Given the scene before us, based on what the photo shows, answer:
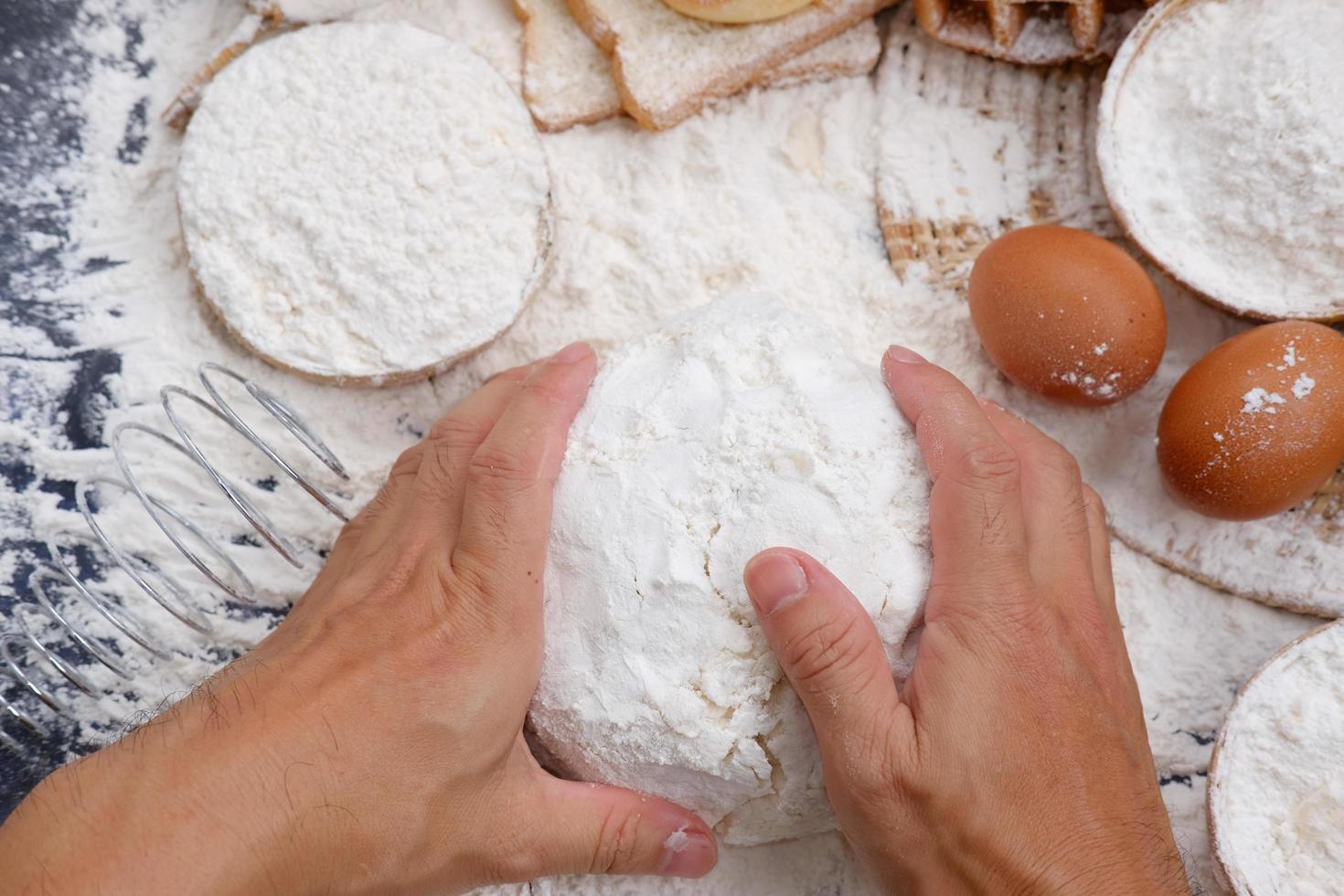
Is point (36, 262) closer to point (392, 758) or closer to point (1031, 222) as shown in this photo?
point (392, 758)

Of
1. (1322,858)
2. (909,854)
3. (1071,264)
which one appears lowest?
(1322,858)

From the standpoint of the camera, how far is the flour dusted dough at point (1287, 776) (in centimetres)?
117

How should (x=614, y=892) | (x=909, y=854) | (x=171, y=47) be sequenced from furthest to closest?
(x=171, y=47) → (x=614, y=892) → (x=909, y=854)

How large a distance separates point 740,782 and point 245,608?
0.76 metres

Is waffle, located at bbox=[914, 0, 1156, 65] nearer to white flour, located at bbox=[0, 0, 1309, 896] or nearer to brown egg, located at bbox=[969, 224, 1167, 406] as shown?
white flour, located at bbox=[0, 0, 1309, 896]

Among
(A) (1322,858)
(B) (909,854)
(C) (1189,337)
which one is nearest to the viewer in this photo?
(B) (909,854)

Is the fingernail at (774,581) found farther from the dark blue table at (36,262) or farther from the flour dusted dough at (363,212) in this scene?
the dark blue table at (36,262)

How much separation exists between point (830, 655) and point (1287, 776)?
2.13 ft

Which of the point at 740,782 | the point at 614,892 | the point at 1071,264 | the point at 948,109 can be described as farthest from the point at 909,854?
the point at 948,109

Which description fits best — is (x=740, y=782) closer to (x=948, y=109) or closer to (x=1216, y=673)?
(x=1216, y=673)

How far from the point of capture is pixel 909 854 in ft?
3.30

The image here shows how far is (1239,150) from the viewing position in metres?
1.28

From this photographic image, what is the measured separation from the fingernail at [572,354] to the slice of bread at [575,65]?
43 centimetres

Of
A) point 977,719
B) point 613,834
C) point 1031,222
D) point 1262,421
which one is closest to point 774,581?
point 977,719
